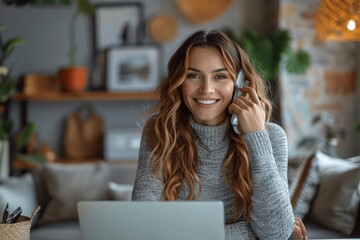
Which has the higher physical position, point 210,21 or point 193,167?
point 210,21

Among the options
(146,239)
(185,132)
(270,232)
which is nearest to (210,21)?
(185,132)

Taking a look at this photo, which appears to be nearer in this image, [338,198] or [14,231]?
[14,231]

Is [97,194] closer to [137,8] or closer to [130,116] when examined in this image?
[130,116]

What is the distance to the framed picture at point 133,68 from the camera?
511 centimetres

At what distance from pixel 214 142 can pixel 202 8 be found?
324 cm

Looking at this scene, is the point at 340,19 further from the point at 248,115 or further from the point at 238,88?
the point at 248,115

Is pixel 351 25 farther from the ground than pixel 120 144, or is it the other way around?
pixel 351 25

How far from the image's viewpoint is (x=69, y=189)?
141 inches

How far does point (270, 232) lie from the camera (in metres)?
1.75

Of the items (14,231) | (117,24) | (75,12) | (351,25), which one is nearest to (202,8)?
(117,24)

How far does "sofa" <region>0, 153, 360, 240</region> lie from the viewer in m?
3.03

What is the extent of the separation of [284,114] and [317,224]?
1.68 meters

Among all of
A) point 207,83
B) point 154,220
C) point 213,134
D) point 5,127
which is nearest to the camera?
point 154,220

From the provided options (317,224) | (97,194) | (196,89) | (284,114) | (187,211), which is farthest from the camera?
(284,114)
